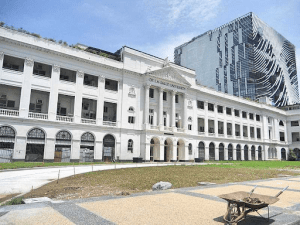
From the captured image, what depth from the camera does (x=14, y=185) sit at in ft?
44.2

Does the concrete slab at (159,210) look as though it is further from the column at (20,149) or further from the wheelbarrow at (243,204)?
the column at (20,149)

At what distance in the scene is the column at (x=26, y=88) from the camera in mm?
31141

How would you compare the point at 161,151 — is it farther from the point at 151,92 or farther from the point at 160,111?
the point at 151,92

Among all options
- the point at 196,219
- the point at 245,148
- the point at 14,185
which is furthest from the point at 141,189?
the point at 245,148

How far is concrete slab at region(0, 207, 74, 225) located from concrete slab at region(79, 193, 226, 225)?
108cm

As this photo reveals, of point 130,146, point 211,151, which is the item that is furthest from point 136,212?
point 211,151

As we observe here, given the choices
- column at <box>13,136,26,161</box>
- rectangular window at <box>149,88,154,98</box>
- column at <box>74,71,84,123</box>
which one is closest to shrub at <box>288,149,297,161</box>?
rectangular window at <box>149,88,154,98</box>

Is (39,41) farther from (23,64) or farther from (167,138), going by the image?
(167,138)

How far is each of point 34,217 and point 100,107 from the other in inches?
1293

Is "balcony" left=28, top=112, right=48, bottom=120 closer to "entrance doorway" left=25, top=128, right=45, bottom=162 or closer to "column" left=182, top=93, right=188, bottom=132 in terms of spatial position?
"entrance doorway" left=25, top=128, right=45, bottom=162

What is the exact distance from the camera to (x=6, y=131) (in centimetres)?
2956

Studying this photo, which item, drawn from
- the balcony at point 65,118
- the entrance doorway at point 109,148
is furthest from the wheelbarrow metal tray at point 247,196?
the entrance doorway at point 109,148

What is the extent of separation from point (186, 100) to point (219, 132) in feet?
55.3

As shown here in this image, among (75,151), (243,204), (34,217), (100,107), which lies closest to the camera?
(243,204)
